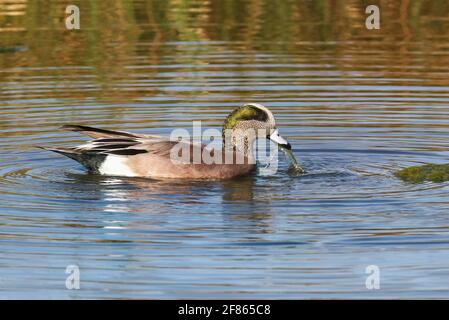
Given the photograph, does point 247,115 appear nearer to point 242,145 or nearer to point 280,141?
point 242,145

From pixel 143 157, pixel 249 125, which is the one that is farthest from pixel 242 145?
pixel 143 157

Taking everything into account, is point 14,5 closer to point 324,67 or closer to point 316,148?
point 324,67

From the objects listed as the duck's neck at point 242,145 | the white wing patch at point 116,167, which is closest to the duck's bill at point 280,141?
the duck's neck at point 242,145


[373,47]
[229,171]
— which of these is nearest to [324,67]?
[373,47]

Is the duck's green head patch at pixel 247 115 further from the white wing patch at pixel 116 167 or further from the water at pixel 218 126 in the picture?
the white wing patch at pixel 116 167

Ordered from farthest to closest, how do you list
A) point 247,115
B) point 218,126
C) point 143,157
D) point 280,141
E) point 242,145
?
point 218,126, point 242,145, point 247,115, point 280,141, point 143,157

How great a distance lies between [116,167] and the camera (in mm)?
11859

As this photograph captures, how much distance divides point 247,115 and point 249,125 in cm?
10

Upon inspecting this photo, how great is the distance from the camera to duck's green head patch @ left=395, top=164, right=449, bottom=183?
11469 millimetres

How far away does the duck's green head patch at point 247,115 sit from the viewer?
1223 cm

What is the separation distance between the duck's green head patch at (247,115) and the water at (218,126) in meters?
0.53

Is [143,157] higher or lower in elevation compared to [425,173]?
higher

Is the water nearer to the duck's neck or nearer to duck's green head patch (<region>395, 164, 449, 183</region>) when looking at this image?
duck's green head patch (<region>395, 164, 449, 183</region>)

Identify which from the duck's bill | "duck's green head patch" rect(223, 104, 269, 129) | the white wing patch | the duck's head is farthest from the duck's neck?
the white wing patch
